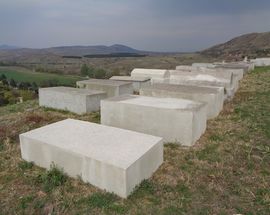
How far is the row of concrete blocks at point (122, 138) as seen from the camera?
13.3 feet

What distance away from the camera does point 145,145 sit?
181 inches

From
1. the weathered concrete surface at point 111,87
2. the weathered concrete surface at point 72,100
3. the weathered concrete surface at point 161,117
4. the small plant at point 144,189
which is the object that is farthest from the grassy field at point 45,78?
the small plant at point 144,189

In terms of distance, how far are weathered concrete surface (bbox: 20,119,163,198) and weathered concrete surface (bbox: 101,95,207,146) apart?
1.04 m

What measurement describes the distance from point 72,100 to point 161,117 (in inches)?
165

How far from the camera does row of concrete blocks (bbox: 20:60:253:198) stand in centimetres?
405

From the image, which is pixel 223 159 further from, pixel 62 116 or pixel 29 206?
pixel 62 116

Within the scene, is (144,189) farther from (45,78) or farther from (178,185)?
(45,78)

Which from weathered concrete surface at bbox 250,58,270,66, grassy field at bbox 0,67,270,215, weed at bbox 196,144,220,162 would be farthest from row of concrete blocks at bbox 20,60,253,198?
weathered concrete surface at bbox 250,58,270,66

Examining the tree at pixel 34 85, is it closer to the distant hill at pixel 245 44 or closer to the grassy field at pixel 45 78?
the grassy field at pixel 45 78

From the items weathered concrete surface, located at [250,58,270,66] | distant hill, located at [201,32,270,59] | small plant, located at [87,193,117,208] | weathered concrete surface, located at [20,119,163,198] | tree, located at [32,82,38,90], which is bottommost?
tree, located at [32,82,38,90]

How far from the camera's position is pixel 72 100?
8.95 metres

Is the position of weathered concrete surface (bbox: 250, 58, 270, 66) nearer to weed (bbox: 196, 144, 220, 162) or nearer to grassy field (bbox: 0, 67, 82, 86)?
weed (bbox: 196, 144, 220, 162)

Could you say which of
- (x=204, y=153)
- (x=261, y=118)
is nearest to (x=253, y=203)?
(x=204, y=153)

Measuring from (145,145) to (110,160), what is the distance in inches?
33.0
